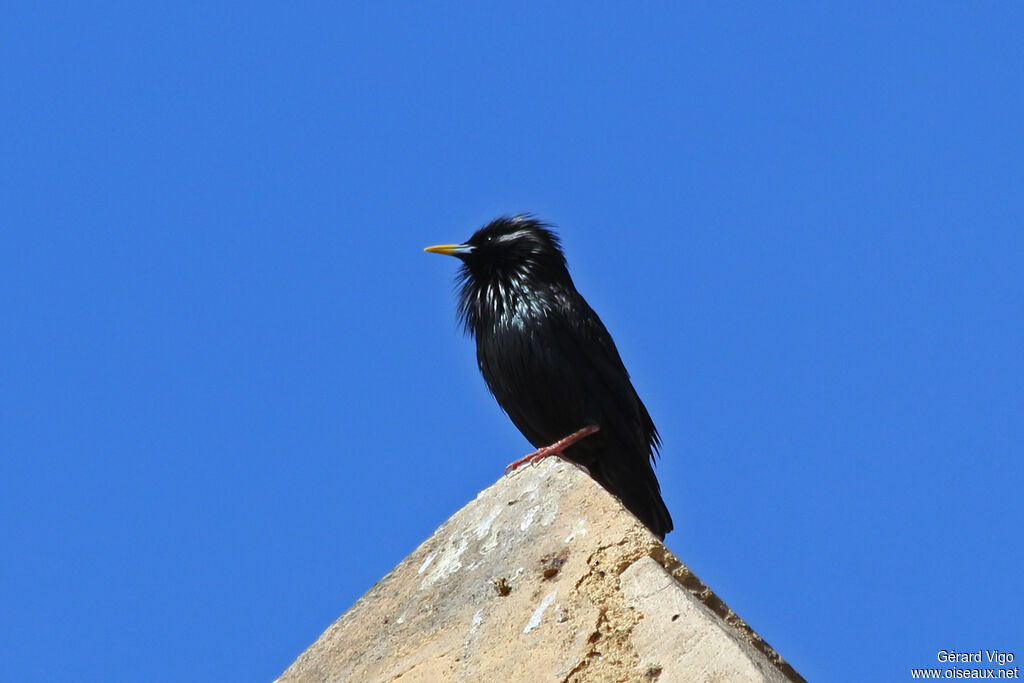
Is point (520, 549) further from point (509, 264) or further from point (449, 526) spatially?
point (509, 264)

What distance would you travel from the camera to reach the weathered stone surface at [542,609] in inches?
107

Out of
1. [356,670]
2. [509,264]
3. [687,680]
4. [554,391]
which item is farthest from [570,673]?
[509,264]

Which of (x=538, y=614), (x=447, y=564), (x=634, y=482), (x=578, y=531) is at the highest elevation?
(x=634, y=482)

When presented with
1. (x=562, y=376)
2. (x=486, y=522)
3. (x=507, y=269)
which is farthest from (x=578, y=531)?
(x=507, y=269)

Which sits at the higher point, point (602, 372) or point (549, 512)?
point (602, 372)

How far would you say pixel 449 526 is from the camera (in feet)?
12.1

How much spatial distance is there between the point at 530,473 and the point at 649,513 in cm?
283

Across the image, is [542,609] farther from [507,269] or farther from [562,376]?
[507,269]

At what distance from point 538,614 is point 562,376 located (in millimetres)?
3285

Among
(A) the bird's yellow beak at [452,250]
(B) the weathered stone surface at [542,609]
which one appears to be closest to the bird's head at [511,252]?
(A) the bird's yellow beak at [452,250]

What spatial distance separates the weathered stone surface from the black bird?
8.61 feet

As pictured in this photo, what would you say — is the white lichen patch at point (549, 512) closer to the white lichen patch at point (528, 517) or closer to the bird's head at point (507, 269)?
the white lichen patch at point (528, 517)

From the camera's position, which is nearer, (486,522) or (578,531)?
(578,531)

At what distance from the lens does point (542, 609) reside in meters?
3.05
